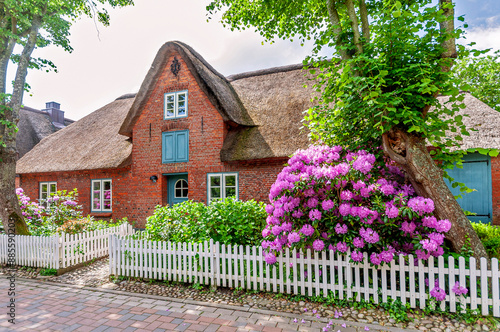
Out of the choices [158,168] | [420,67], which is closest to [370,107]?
[420,67]

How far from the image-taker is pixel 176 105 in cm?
1111

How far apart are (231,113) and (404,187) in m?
7.26

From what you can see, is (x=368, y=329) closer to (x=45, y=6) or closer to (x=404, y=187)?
(x=404, y=187)

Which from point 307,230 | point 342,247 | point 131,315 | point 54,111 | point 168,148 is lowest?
point 131,315

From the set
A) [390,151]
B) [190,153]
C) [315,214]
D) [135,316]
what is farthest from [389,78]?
[190,153]

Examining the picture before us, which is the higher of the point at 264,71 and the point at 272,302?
the point at 264,71

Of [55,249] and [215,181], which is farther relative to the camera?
[215,181]

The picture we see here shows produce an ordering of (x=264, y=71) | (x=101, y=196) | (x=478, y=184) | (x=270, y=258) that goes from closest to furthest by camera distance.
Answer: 1. (x=270, y=258)
2. (x=478, y=184)
3. (x=101, y=196)
4. (x=264, y=71)

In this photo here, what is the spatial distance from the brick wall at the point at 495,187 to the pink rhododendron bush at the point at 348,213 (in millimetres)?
6180

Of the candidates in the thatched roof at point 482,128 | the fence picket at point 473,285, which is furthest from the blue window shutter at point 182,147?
the fence picket at point 473,285

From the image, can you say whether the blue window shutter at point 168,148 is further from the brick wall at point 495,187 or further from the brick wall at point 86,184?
the brick wall at point 495,187

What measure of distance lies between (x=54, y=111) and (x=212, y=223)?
23.9 metres

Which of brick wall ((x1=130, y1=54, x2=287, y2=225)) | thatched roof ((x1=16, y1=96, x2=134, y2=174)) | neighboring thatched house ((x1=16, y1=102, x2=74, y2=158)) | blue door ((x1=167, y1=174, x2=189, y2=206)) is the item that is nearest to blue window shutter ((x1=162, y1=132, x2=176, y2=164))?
brick wall ((x1=130, y1=54, x2=287, y2=225))

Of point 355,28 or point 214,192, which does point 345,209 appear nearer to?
point 355,28
